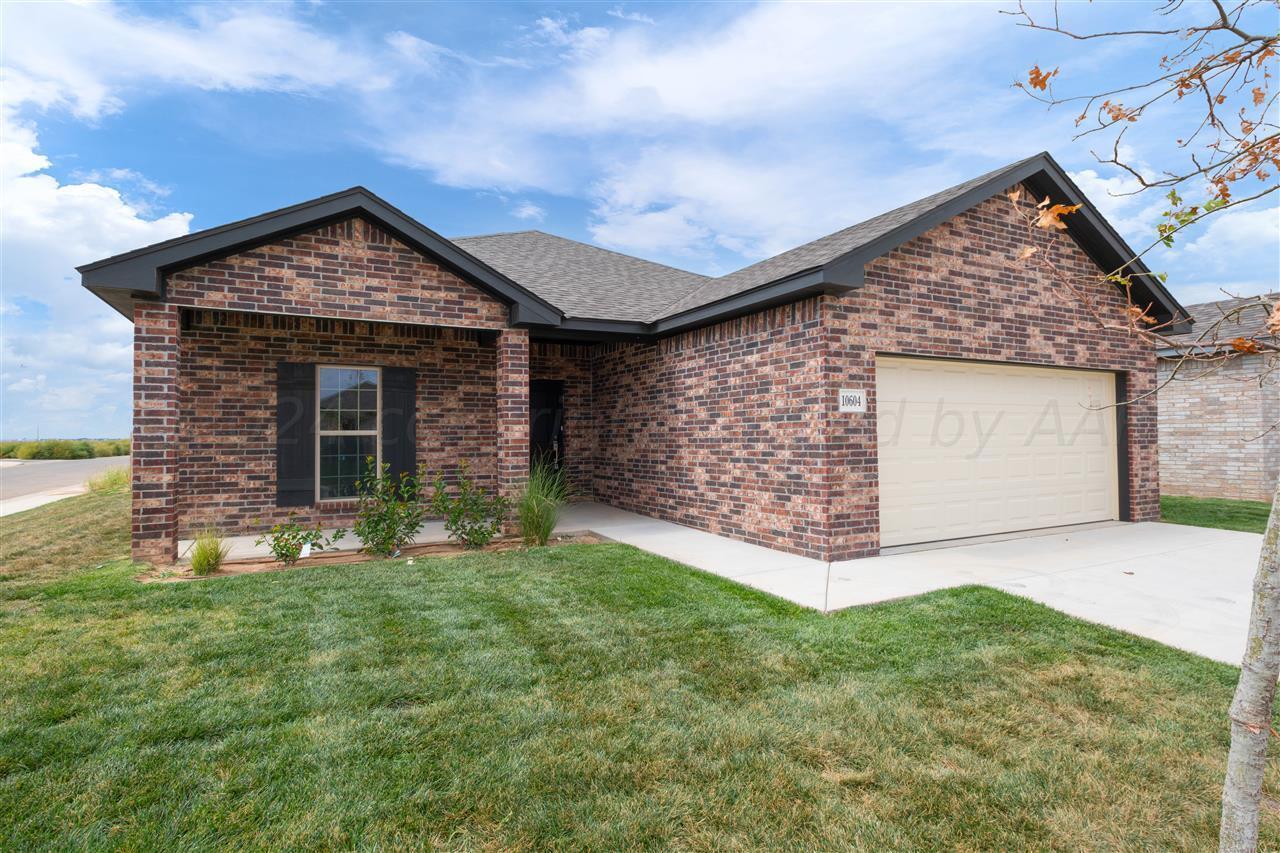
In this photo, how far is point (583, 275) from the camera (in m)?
12.5

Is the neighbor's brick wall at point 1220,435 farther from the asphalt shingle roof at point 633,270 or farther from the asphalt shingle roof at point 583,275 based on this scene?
the asphalt shingle roof at point 583,275

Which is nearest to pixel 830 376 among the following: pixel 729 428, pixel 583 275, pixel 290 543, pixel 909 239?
pixel 729 428

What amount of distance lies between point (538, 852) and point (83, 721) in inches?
104

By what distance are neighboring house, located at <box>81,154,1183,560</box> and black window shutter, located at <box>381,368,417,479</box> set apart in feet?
0.11

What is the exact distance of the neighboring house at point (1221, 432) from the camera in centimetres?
1290

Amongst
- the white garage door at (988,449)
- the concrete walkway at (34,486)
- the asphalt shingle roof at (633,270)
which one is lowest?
the concrete walkway at (34,486)

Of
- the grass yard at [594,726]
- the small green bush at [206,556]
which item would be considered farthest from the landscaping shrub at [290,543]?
the grass yard at [594,726]

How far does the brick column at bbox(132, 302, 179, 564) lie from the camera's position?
660 centimetres

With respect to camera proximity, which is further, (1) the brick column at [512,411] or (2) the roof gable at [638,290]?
(1) the brick column at [512,411]

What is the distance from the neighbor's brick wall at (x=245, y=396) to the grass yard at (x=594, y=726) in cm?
360

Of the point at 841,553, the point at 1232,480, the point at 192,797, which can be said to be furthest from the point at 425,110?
the point at 1232,480

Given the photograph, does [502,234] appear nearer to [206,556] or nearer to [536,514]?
[536,514]

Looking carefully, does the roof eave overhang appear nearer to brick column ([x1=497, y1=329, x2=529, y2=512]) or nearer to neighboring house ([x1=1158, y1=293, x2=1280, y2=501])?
neighboring house ([x1=1158, y1=293, x2=1280, y2=501])

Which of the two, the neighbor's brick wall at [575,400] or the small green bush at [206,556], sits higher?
the neighbor's brick wall at [575,400]
